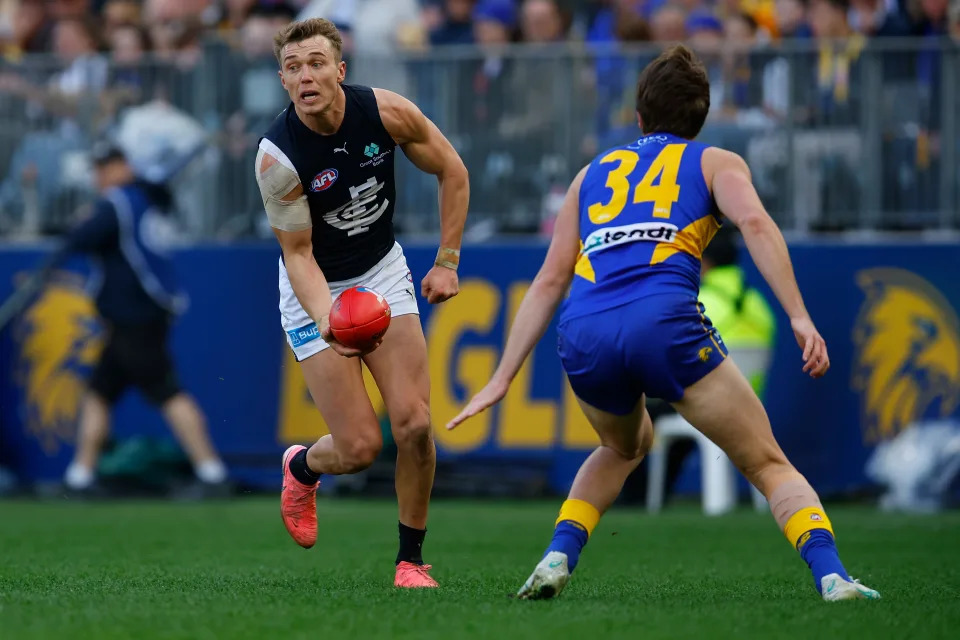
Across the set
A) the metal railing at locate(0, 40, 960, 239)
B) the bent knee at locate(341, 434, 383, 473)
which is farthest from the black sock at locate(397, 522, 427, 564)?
the metal railing at locate(0, 40, 960, 239)

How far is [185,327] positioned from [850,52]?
6.49 metres

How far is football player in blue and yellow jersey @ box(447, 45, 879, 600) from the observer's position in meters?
5.84

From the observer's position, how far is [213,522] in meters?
11.4

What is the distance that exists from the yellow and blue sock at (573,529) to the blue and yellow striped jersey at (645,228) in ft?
2.59

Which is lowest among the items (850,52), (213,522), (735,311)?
(213,522)

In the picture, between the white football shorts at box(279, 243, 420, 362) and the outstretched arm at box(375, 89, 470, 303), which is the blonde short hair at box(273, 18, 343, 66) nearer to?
the outstretched arm at box(375, 89, 470, 303)

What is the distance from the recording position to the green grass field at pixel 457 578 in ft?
17.7

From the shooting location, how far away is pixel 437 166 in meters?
7.21

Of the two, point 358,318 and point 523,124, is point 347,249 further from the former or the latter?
point 523,124

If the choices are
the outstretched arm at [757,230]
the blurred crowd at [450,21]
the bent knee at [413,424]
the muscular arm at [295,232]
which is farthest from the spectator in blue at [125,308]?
the outstretched arm at [757,230]

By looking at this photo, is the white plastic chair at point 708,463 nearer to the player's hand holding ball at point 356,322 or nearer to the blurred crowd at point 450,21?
the blurred crowd at point 450,21

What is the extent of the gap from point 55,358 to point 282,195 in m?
8.96

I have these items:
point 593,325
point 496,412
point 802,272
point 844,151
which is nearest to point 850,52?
point 844,151

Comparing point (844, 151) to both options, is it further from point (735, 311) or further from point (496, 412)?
point (496, 412)
